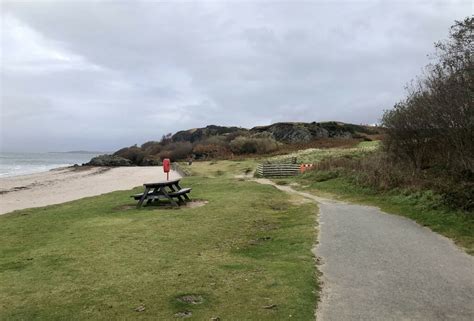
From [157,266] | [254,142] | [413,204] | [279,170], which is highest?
[254,142]

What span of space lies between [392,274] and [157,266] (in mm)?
3726

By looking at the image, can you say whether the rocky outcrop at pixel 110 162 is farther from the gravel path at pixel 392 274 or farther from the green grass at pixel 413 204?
the gravel path at pixel 392 274

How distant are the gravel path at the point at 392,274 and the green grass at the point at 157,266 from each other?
15.5 inches

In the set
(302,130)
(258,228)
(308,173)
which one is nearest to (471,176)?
(258,228)

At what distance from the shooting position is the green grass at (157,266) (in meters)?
5.68

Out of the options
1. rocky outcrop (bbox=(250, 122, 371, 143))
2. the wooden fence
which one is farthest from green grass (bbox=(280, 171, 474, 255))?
rocky outcrop (bbox=(250, 122, 371, 143))

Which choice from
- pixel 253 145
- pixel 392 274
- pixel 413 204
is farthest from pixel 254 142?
pixel 392 274

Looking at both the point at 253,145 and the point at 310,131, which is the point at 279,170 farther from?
the point at 310,131

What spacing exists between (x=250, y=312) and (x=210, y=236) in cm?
478

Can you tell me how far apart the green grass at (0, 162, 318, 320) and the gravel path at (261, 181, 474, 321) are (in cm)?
39

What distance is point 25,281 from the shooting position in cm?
681

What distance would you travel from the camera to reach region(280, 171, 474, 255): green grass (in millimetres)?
10344

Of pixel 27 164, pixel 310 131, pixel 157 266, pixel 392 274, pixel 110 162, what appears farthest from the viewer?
pixel 27 164

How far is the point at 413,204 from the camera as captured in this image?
1414 cm
